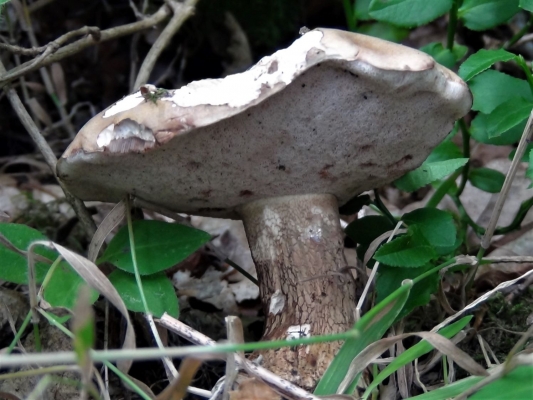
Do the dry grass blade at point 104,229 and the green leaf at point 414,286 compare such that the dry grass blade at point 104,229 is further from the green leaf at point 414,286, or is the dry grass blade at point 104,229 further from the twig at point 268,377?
the green leaf at point 414,286

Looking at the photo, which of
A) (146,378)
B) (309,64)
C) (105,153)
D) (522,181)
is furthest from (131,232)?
(522,181)

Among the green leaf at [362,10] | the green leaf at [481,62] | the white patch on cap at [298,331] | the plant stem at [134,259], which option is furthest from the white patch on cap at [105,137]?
the green leaf at [362,10]

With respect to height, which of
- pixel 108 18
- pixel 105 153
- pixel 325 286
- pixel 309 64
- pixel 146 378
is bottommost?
pixel 146 378

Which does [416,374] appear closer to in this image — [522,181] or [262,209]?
[262,209]

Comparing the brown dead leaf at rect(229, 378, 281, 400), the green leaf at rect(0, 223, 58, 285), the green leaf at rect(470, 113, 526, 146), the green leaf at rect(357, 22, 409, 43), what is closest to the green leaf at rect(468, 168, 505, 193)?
the green leaf at rect(470, 113, 526, 146)

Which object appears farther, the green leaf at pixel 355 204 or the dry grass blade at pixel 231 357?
the green leaf at pixel 355 204
